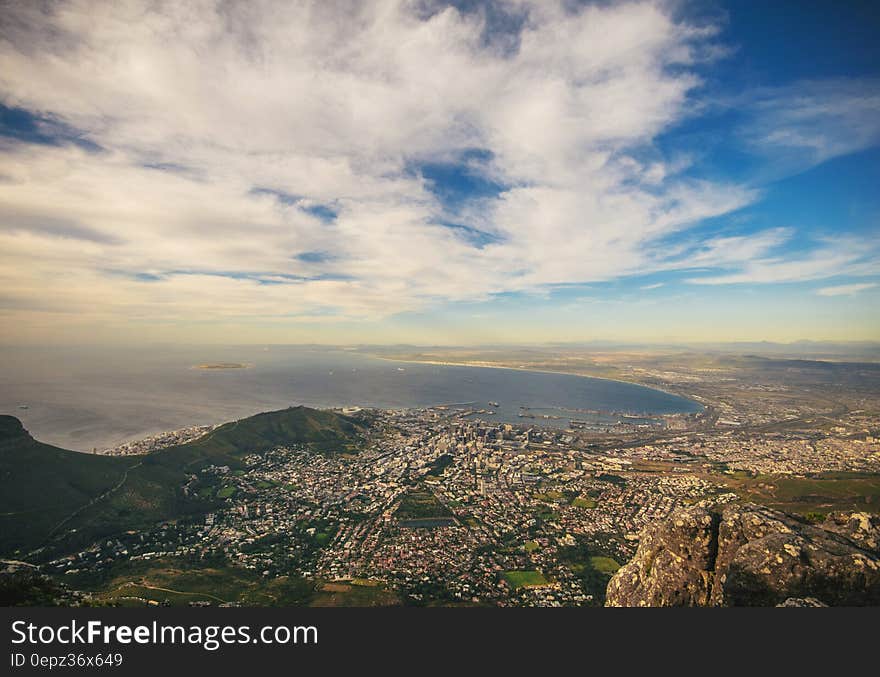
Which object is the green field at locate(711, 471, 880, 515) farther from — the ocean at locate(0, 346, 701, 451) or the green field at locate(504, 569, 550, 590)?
the ocean at locate(0, 346, 701, 451)

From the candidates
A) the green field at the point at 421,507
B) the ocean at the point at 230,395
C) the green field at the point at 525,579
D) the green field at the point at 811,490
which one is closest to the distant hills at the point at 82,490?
the ocean at the point at 230,395

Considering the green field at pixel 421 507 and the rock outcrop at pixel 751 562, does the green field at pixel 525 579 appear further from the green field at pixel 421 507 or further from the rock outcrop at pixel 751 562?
→ the rock outcrop at pixel 751 562

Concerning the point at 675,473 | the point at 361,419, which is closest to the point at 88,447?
the point at 361,419

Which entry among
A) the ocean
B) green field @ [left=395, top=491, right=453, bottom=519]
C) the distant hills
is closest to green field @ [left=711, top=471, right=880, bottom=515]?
green field @ [left=395, top=491, right=453, bottom=519]

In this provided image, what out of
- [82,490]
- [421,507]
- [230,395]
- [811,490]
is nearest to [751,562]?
[421,507]

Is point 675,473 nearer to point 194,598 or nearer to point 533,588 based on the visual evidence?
point 533,588

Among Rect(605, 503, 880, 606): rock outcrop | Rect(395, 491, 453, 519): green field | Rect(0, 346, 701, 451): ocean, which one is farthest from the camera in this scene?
Rect(0, 346, 701, 451): ocean

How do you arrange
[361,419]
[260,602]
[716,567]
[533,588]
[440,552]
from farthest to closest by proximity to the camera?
[361,419] → [440,552] → [533,588] → [260,602] → [716,567]
